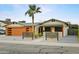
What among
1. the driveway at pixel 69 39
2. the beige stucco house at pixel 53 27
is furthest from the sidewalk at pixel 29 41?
the beige stucco house at pixel 53 27

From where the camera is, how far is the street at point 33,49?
29.7 feet

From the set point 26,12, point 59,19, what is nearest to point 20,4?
point 26,12

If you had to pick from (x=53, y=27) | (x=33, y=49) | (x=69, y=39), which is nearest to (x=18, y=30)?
(x=33, y=49)

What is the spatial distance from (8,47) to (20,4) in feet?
2.75

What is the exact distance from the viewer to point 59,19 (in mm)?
9117

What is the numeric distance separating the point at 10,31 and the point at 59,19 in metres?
0.95

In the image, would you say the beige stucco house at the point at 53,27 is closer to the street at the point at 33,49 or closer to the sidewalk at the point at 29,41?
the sidewalk at the point at 29,41

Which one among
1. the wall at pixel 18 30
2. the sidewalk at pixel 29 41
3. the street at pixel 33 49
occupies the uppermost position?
the wall at pixel 18 30

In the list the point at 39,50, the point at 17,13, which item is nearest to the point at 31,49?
the point at 39,50

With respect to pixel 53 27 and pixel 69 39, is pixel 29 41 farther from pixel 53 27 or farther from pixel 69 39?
pixel 69 39

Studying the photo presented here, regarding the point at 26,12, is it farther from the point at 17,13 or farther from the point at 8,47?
the point at 8,47

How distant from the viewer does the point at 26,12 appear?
360 inches

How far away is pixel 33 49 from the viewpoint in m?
9.11
